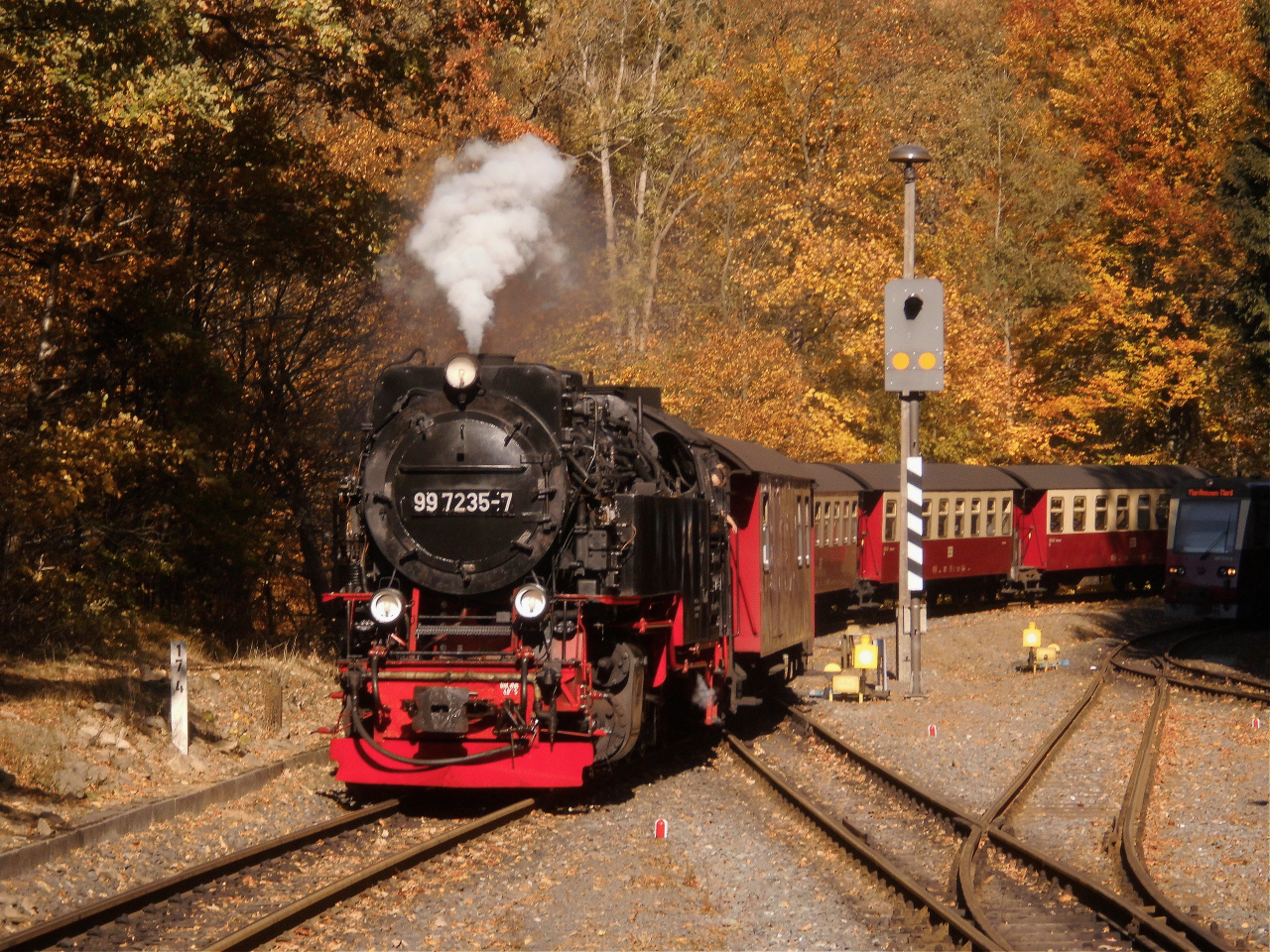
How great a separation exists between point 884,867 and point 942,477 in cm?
2115

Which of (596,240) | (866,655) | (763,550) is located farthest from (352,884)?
(596,240)

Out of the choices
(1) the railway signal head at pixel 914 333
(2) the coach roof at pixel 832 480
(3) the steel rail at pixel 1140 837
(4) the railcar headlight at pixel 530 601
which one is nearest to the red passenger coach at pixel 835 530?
(2) the coach roof at pixel 832 480

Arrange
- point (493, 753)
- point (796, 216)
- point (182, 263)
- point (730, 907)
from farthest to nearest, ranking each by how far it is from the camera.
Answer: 1. point (796, 216)
2. point (182, 263)
3. point (493, 753)
4. point (730, 907)

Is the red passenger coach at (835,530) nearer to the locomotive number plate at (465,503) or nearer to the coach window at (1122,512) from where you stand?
the coach window at (1122,512)

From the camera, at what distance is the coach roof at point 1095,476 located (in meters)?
32.6

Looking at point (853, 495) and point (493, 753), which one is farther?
point (853, 495)

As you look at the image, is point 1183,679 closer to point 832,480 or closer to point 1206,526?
point 832,480

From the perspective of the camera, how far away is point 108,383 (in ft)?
51.8

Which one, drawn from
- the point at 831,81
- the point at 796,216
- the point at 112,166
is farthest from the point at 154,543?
the point at 831,81

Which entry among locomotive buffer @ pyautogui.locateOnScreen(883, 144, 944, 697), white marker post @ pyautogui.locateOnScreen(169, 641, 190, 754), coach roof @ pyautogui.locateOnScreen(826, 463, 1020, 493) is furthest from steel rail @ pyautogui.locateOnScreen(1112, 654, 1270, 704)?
white marker post @ pyautogui.locateOnScreen(169, 641, 190, 754)

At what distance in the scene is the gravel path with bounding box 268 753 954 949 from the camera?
23.6 feet

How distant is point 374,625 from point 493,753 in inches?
52.1

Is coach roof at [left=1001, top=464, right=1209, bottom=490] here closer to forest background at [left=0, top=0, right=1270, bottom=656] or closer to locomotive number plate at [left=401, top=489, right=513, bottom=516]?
forest background at [left=0, top=0, right=1270, bottom=656]

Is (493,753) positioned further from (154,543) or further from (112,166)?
(154,543)
